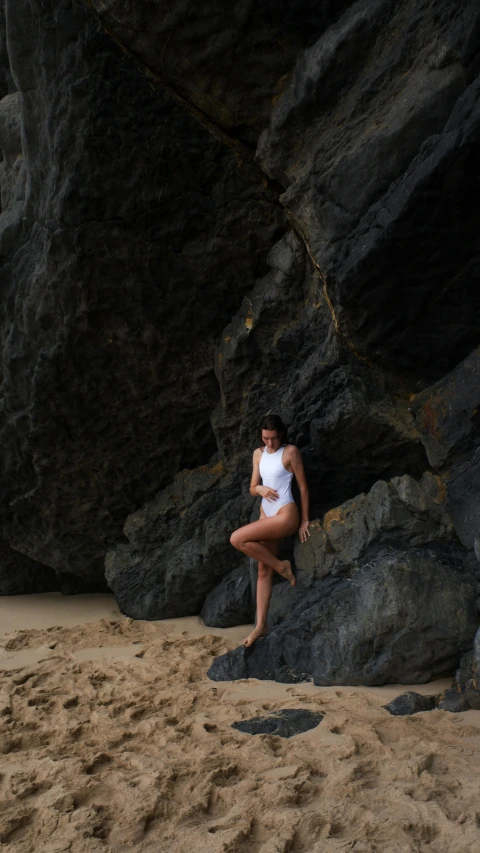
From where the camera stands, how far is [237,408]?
5.47 m

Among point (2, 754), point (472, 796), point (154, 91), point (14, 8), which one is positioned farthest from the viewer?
point (14, 8)

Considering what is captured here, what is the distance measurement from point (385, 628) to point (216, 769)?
1384 mm

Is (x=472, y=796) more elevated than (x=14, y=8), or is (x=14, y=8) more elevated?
(x=14, y=8)

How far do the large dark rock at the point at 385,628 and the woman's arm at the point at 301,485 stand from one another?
548 millimetres

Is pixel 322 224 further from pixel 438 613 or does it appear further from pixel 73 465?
pixel 73 465

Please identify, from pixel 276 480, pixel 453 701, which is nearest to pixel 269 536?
pixel 276 480

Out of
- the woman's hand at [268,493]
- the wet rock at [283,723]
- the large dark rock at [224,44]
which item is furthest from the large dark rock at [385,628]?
the large dark rock at [224,44]

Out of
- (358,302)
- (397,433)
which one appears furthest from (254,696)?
(358,302)

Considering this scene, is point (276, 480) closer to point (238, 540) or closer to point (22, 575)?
point (238, 540)

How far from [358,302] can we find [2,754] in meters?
3.13

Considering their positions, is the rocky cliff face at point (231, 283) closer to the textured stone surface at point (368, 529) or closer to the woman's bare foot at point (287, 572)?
the textured stone surface at point (368, 529)

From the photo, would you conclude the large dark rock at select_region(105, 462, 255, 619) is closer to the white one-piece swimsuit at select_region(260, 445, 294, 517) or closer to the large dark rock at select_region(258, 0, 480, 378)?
the white one-piece swimsuit at select_region(260, 445, 294, 517)

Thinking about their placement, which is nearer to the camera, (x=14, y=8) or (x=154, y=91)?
(x=154, y=91)

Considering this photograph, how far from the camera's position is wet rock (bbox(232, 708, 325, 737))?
3047 mm
